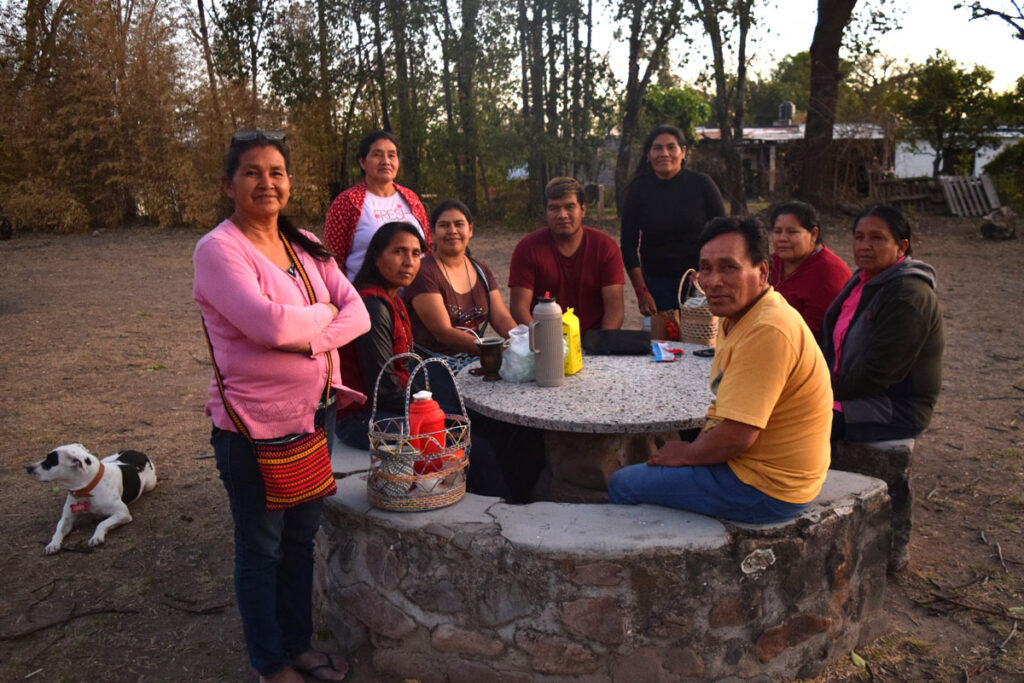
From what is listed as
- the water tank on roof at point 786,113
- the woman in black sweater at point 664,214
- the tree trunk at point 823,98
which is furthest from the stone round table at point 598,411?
the water tank on roof at point 786,113

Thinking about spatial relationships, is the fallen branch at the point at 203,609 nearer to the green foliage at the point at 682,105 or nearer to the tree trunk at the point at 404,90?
the tree trunk at the point at 404,90

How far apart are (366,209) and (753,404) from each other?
2.68m

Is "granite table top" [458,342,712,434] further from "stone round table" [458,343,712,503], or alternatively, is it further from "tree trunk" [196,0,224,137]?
"tree trunk" [196,0,224,137]

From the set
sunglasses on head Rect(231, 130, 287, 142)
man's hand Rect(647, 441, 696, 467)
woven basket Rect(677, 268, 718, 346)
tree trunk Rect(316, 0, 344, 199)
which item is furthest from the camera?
tree trunk Rect(316, 0, 344, 199)

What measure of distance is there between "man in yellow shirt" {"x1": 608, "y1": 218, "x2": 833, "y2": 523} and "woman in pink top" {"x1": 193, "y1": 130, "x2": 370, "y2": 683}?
1093 mm

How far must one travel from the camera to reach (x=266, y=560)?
2381 mm

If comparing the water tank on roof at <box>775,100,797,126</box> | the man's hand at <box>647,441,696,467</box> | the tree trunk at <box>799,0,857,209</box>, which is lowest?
the man's hand at <box>647,441,696,467</box>

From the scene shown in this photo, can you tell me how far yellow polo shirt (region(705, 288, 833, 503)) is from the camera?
2168 mm

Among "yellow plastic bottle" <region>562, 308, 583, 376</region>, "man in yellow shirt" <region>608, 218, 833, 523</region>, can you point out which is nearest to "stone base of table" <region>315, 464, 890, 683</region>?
"man in yellow shirt" <region>608, 218, 833, 523</region>

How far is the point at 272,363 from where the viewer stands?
220 cm

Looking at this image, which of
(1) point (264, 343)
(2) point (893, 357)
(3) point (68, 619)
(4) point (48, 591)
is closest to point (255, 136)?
(1) point (264, 343)

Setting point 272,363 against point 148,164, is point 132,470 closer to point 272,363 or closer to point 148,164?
point 272,363

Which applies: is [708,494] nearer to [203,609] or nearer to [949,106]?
[203,609]

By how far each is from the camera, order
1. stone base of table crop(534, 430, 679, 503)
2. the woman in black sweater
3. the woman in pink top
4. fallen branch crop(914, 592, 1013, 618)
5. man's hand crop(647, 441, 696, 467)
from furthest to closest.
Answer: the woman in black sweater
stone base of table crop(534, 430, 679, 503)
fallen branch crop(914, 592, 1013, 618)
man's hand crop(647, 441, 696, 467)
the woman in pink top
